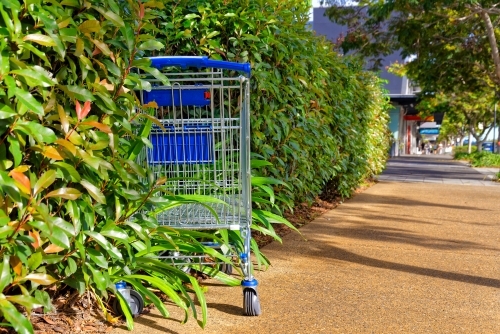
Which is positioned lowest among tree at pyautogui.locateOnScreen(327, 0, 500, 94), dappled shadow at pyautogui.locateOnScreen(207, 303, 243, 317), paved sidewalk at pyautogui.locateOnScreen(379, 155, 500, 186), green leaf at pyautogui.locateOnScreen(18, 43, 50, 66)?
paved sidewalk at pyautogui.locateOnScreen(379, 155, 500, 186)

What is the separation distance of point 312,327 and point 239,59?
2441 millimetres

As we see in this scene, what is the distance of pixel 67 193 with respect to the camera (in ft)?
9.00

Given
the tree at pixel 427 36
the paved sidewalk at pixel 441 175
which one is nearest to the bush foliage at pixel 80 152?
the paved sidewalk at pixel 441 175

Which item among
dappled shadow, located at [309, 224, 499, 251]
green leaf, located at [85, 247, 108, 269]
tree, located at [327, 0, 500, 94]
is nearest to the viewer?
green leaf, located at [85, 247, 108, 269]

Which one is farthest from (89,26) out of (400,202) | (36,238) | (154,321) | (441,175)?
(441,175)

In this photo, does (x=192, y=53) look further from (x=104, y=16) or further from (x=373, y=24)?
(x=373, y=24)

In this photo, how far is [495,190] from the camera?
14.4 meters

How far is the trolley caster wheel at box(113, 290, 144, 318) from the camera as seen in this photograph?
3658mm

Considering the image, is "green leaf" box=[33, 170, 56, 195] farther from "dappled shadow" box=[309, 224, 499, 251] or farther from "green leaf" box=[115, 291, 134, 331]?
"dappled shadow" box=[309, 224, 499, 251]

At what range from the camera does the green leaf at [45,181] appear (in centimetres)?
256

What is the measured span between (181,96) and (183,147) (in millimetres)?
357

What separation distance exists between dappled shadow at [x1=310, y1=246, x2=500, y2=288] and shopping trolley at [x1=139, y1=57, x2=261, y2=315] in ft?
6.22

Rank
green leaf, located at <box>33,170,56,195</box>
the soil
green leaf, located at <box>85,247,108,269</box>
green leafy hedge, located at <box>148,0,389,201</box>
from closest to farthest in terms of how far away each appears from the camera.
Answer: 1. green leaf, located at <box>33,170,56,195</box>
2. green leaf, located at <box>85,247,108,269</box>
3. the soil
4. green leafy hedge, located at <box>148,0,389,201</box>

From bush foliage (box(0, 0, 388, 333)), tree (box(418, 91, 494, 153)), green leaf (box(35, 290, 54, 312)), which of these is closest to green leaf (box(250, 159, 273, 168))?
bush foliage (box(0, 0, 388, 333))
